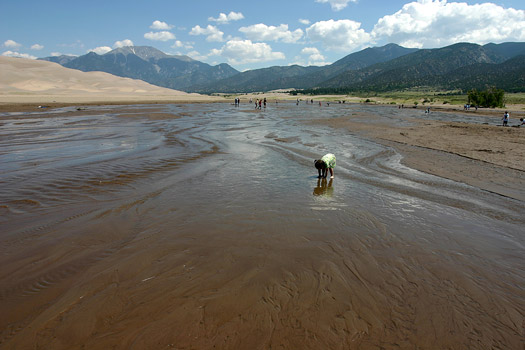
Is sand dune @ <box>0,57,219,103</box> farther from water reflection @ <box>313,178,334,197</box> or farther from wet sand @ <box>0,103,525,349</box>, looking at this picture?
water reflection @ <box>313,178,334,197</box>

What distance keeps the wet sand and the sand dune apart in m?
68.5

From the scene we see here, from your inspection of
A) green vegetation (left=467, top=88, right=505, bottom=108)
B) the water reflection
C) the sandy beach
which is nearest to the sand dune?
the sandy beach

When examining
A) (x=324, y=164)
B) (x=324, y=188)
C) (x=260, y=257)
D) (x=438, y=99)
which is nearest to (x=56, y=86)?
(x=324, y=164)

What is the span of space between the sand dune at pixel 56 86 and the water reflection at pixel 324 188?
71.1 metres

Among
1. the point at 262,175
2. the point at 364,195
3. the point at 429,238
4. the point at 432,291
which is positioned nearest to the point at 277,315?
the point at 432,291

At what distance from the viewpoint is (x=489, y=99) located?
5919 cm

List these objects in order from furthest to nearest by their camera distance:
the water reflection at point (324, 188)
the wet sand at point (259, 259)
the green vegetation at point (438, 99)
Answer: the green vegetation at point (438, 99) < the water reflection at point (324, 188) < the wet sand at point (259, 259)

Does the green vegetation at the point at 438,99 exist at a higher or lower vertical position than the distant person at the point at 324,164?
higher

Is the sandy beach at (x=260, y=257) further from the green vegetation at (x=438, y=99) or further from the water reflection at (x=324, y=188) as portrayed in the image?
the green vegetation at (x=438, y=99)

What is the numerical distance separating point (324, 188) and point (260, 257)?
5519 millimetres

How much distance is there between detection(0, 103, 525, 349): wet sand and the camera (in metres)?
4.01

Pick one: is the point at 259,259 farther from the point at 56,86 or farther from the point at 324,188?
the point at 56,86

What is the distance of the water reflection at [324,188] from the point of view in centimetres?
996

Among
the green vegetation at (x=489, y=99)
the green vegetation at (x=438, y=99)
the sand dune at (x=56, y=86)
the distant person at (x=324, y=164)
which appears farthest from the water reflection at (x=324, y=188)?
the green vegetation at (x=438, y=99)
